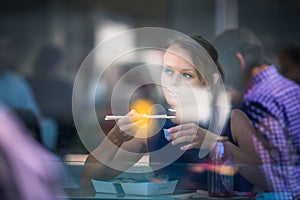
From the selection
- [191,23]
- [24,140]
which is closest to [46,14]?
[191,23]

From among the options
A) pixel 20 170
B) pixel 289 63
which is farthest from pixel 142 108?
pixel 289 63

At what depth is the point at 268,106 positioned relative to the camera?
325 centimetres

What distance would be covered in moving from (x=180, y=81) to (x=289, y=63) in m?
2.31

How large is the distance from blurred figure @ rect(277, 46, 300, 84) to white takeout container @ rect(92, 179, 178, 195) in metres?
1.75

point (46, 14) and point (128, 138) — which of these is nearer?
point (128, 138)

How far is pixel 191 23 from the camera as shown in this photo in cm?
584

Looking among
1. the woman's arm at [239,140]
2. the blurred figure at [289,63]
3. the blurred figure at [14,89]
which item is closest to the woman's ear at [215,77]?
the woman's arm at [239,140]

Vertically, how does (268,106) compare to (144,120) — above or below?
below

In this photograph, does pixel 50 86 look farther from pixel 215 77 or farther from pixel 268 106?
pixel 215 77

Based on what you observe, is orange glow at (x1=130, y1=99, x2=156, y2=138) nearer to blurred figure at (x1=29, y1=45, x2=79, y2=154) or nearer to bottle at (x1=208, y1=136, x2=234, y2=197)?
bottle at (x1=208, y1=136, x2=234, y2=197)

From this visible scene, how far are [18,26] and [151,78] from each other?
4.87m

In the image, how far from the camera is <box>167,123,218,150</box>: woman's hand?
2.65 meters

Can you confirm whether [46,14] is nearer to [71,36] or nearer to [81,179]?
[71,36]

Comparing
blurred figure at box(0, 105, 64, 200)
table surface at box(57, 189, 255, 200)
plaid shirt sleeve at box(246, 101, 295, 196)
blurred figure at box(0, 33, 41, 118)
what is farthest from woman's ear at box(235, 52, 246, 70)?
blurred figure at box(0, 105, 64, 200)
